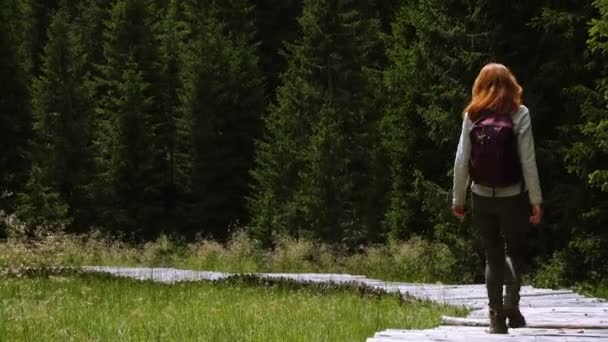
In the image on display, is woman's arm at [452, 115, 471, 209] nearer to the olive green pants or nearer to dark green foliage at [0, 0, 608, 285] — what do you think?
the olive green pants

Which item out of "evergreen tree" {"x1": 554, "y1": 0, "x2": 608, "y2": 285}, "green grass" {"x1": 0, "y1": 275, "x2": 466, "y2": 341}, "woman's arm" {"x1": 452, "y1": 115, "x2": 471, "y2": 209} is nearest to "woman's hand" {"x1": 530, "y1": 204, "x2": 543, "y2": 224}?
"woman's arm" {"x1": 452, "y1": 115, "x2": 471, "y2": 209}

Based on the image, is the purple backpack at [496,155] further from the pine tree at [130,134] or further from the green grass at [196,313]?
the pine tree at [130,134]

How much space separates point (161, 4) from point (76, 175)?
20.2 metres

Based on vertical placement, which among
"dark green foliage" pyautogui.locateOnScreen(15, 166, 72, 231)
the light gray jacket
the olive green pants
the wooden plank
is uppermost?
the light gray jacket

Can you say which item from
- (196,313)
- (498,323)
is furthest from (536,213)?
(196,313)

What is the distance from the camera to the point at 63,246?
19.0m

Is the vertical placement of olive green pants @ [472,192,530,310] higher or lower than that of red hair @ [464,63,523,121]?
lower

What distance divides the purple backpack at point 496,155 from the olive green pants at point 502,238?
175 mm

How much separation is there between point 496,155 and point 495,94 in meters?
0.46

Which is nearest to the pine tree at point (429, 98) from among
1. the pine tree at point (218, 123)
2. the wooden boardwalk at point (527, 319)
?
the wooden boardwalk at point (527, 319)

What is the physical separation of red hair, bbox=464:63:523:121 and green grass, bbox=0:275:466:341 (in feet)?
7.39

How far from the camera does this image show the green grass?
23.8 feet

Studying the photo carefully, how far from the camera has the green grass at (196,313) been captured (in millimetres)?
7254

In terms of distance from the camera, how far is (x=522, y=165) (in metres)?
5.87
